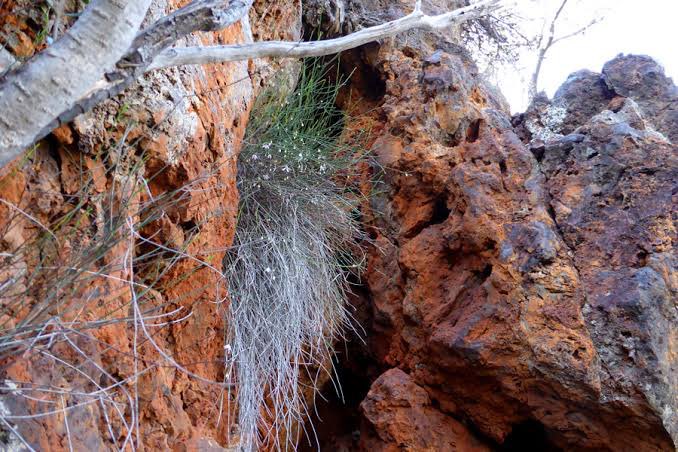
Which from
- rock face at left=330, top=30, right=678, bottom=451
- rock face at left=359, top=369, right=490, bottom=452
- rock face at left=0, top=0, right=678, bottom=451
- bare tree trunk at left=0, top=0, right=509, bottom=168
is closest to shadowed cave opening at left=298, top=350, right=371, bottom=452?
rock face at left=0, top=0, right=678, bottom=451

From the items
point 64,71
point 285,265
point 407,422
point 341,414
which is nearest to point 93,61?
point 64,71

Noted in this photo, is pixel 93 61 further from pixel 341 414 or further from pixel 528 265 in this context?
pixel 341 414

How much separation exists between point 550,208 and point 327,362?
122 cm

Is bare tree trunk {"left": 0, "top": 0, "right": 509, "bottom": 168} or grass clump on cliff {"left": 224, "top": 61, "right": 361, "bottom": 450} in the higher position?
bare tree trunk {"left": 0, "top": 0, "right": 509, "bottom": 168}

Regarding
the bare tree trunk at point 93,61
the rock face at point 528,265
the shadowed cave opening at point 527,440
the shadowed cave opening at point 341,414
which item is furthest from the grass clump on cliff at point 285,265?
the bare tree trunk at point 93,61

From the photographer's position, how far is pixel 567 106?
9.37 feet

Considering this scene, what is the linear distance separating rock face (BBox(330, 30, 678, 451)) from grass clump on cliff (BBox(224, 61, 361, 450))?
0.23 meters

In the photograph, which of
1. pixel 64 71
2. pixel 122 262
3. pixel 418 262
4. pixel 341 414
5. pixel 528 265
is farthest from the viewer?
pixel 341 414

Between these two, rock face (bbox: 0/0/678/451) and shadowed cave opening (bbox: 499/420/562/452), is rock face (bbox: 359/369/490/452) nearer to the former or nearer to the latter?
rock face (bbox: 0/0/678/451)

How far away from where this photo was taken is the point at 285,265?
240cm

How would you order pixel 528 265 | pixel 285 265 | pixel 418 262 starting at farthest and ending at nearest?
pixel 418 262, pixel 285 265, pixel 528 265

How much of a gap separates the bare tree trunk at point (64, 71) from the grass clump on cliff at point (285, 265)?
1.04 m

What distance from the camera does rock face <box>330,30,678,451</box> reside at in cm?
205

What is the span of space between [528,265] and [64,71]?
1.75m
